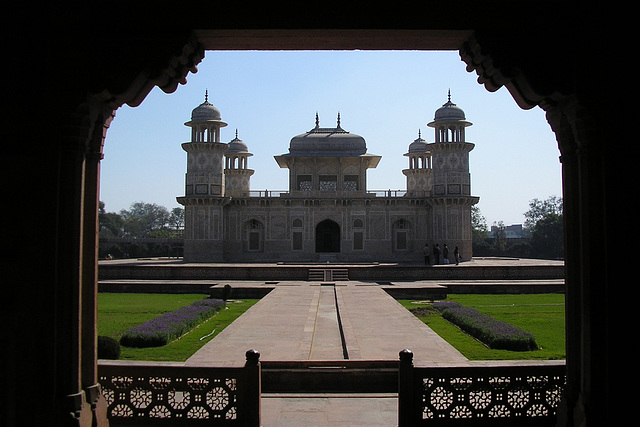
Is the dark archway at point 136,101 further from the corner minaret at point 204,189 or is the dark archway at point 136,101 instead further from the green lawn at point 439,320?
the corner minaret at point 204,189

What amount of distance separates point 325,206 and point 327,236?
1.82 m

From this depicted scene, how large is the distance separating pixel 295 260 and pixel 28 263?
29242mm

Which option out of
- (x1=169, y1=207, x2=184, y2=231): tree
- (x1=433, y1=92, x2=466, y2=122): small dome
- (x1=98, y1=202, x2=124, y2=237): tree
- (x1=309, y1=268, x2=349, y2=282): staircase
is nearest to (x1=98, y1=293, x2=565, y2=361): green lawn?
(x1=309, y1=268, x2=349, y2=282): staircase

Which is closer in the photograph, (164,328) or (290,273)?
(164,328)

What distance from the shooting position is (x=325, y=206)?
111 feet

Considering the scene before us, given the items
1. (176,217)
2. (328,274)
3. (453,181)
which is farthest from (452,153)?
(176,217)

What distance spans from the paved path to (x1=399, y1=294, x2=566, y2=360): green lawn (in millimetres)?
592

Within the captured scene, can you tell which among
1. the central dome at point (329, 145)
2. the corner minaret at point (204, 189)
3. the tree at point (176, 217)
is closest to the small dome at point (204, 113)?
the corner minaret at point (204, 189)

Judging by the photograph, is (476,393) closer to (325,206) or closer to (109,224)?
(325,206)

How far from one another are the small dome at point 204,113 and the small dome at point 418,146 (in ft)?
44.0

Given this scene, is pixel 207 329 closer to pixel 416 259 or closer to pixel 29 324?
pixel 29 324

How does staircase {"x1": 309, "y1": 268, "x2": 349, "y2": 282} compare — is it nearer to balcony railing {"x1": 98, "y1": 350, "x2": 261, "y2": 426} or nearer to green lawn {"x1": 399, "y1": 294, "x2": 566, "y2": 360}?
green lawn {"x1": 399, "y1": 294, "x2": 566, "y2": 360}

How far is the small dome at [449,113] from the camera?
3153 cm

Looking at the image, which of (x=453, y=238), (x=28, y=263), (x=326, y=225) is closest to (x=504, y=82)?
(x=28, y=263)
